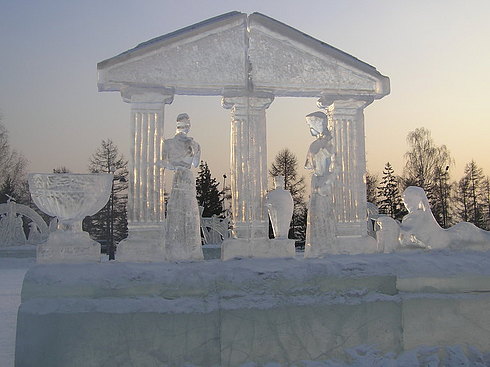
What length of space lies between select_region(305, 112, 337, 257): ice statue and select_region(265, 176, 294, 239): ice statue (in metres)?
0.43

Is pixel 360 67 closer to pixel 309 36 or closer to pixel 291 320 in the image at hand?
pixel 309 36

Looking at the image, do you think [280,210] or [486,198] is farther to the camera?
[486,198]

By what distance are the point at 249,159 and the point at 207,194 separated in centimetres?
2647

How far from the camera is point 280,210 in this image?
6.77m

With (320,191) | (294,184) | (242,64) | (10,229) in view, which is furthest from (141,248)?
(294,184)

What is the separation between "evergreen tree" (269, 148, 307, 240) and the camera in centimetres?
2991

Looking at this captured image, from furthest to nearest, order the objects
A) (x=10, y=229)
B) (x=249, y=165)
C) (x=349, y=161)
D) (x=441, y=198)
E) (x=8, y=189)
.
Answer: (x=8, y=189) < (x=441, y=198) < (x=10, y=229) < (x=349, y=161) < (x=249, y=165)

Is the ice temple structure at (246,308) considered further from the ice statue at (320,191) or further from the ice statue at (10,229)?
the ice statue at (10,229)

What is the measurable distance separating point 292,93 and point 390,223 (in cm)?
265

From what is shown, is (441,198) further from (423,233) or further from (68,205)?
(68,205)

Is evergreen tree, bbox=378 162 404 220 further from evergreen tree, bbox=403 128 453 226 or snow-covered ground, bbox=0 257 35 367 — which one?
snow-covered ground, bbox=0 257 35 367

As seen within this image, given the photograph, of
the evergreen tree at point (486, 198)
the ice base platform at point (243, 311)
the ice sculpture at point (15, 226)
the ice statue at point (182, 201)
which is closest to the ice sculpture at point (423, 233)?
the ice base platform at point (243, 311)

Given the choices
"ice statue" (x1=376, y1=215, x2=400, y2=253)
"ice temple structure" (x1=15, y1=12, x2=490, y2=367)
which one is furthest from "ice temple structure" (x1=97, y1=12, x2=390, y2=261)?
"ice statue" (x1=376, y1=215, x2=400, y2=253)

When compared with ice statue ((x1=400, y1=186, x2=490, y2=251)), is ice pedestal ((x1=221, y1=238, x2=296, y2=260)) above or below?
below
